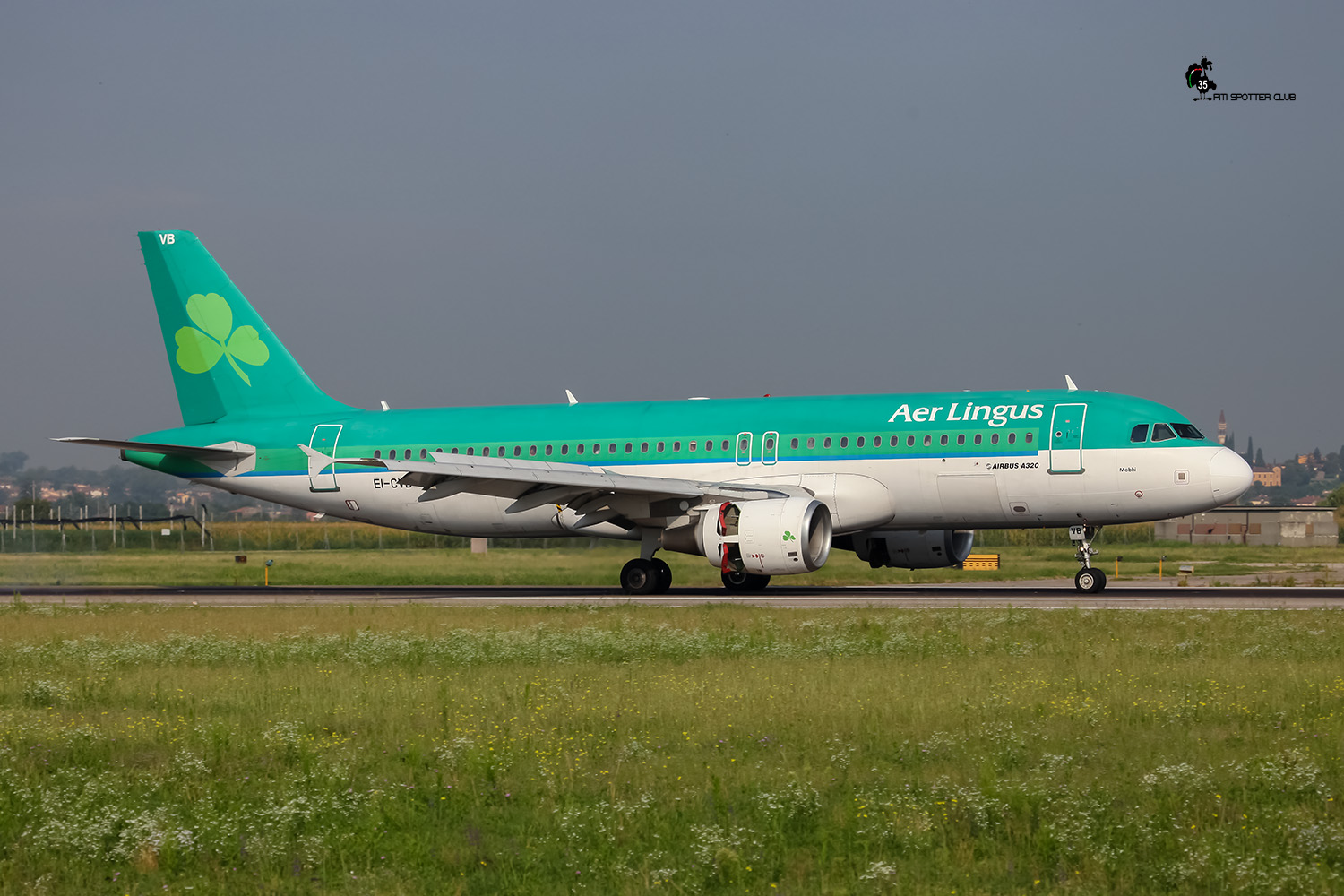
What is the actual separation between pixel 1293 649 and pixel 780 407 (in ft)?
49.6

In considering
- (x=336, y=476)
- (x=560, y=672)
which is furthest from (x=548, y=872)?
(x=336, y=476)

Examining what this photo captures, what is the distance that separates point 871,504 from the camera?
94.2ft

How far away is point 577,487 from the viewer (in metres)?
29.0

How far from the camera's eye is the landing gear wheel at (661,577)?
101ft

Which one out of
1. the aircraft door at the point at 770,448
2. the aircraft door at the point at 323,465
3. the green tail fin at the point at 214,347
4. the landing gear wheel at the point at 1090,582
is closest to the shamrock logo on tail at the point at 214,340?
the green tail fin at the point at 214,347

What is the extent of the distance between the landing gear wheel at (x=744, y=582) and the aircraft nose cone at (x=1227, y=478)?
31.1 ft

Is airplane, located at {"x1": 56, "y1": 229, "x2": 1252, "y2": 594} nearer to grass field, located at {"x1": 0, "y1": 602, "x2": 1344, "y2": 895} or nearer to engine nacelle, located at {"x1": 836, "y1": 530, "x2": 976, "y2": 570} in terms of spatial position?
engine nacelle, located at {"x1": 836, "y1": 530, "x2": 976, "y2": 570}

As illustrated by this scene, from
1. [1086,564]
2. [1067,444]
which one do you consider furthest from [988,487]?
[1086,564]

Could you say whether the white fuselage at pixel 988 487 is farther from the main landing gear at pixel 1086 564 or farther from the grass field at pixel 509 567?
the grass field at pixel 509 567

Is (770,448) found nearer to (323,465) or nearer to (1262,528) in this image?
(323,465)

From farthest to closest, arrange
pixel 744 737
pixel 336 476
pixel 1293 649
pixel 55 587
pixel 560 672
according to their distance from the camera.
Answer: pixel 55 587 → pixel 336 476 → pixel 1293 649 → pixel 560 672 → pixel 744 737

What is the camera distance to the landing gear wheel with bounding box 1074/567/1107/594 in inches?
1109

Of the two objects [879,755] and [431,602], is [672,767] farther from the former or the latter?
[431,602]

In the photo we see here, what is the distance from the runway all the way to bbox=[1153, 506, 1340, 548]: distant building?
32460mm
